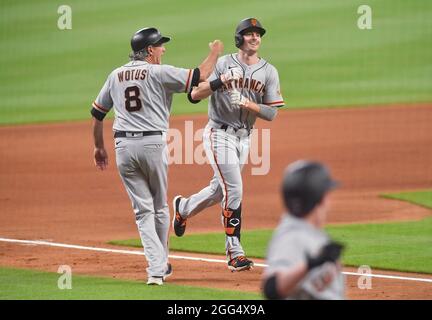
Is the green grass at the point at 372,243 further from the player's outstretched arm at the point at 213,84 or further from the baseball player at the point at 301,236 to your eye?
the baseball player at the point at 301,236

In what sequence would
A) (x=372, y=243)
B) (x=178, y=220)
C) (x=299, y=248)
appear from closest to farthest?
1. (x=299, y=248)
2. (x=178, y=220)
3. (x=372, y=243)

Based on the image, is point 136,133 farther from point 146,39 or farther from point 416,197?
point 416,197

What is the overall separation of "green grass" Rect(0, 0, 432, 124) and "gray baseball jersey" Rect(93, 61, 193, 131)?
45.3ft

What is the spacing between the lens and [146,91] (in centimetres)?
862

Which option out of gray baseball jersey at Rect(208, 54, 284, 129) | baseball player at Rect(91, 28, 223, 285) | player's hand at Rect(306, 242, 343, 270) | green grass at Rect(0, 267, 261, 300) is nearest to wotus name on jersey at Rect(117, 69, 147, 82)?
baseball player at Rect(91, 28, 223, 285)

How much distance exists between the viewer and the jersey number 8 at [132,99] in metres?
8.64

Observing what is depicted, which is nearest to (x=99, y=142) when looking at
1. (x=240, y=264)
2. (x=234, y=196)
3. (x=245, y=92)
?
(x=234, y=196)

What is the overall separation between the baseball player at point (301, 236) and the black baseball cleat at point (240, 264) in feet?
15.5

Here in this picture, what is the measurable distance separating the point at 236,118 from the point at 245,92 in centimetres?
25

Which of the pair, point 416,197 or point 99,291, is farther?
point 416,197

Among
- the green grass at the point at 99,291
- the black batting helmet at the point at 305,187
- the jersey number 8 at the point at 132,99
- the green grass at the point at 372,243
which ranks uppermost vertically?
the jersey number 8 at the point at 132,99

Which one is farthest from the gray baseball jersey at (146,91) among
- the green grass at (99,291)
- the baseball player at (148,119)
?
the green grass at (99,291)

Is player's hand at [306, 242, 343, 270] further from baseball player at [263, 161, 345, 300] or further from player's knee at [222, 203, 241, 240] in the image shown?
player's knee at [222, 203, 241, 240]

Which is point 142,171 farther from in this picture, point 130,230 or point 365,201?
point 365,201
